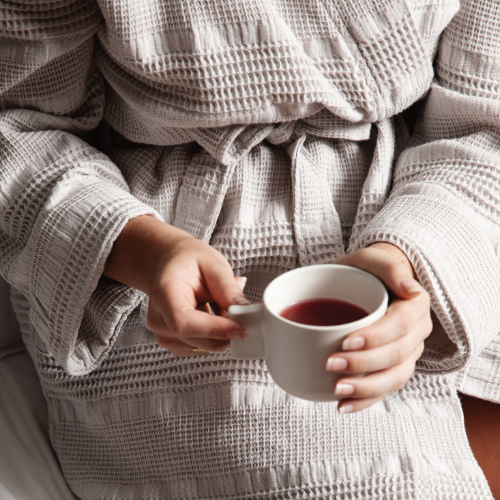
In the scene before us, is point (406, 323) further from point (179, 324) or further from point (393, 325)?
point (179, 324)

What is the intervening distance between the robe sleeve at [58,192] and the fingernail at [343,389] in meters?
0.31

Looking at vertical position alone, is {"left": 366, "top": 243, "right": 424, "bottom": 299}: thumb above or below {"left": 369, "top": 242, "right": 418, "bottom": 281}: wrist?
above

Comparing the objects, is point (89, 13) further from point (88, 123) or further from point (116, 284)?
point (116, 284)

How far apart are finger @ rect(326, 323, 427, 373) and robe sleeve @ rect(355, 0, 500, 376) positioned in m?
0.11

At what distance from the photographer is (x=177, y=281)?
0.54 meters

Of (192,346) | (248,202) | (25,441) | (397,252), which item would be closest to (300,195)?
(248,202)

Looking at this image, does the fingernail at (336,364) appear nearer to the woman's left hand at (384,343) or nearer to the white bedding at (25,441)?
the woman's left hand at (384,343)

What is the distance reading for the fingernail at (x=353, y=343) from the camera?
0.44m

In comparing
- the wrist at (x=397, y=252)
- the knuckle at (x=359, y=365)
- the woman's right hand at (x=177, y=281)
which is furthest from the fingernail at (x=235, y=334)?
the wrist at (x=397, y=252)

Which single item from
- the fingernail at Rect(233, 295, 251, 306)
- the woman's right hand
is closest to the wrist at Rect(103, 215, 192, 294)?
the woman's right hand

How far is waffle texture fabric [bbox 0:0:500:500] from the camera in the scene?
0.66 metres

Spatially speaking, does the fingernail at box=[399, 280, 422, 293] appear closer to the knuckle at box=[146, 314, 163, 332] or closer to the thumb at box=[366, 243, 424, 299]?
the thumb at box=[366, 243, 424, 299]

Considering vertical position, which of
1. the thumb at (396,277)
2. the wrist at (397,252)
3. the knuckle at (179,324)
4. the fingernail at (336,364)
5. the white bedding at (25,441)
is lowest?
the white bedding at (25,441)

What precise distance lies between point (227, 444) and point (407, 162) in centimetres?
46
